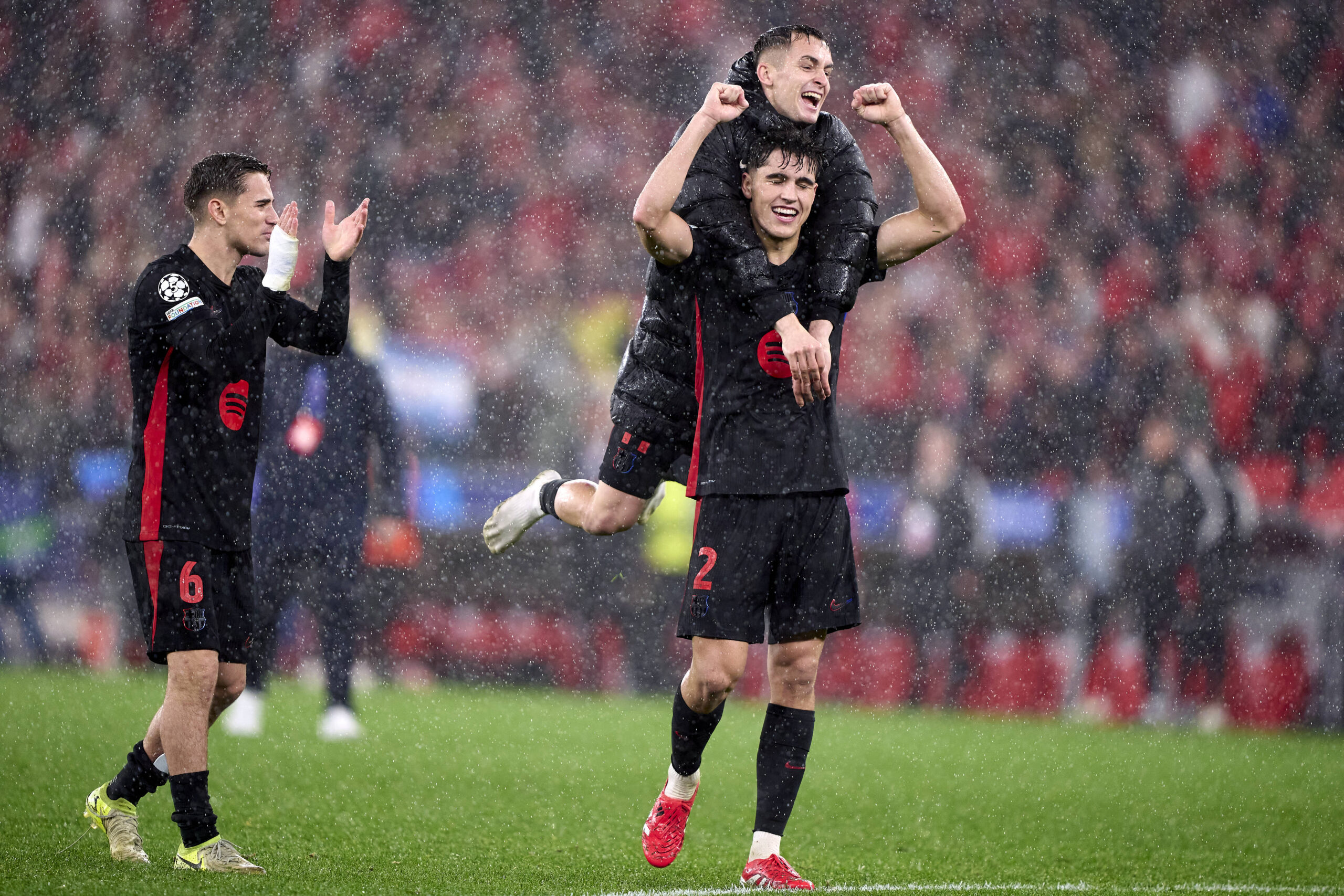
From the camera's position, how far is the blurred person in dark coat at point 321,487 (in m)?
6.82

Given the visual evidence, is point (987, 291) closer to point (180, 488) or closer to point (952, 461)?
point (952, 461)

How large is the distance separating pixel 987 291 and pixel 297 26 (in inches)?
267

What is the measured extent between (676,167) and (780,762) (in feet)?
4.79

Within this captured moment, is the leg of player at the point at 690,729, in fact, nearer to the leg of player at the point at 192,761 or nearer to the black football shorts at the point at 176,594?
the leg of player at the point at 192,761

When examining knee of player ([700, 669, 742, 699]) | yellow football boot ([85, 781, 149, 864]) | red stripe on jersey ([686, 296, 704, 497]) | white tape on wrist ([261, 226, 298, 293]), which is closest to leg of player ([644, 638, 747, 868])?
knee of player ([700, 669, 742, 699])

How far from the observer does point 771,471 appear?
3568mm

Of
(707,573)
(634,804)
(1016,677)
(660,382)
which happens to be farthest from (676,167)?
(1016,677)

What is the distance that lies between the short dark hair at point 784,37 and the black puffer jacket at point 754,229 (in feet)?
0.34

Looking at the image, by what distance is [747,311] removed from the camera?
3.64m

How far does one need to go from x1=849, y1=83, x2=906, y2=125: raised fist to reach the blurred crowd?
18.6 ft

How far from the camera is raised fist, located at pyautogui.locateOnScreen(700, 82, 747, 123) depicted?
344cm

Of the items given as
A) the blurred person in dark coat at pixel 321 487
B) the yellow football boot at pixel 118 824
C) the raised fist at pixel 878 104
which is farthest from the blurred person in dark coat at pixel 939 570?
the yellow football boot at pixel 118 824

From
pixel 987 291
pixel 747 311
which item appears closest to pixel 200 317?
pixel 747 311

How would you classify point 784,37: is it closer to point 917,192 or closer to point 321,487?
point 917,192
